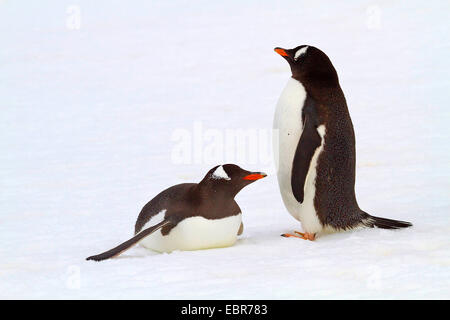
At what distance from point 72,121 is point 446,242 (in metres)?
4.79

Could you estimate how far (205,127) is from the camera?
746cm

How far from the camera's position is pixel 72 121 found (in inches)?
312

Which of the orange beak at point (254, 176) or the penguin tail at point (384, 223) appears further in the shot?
the penguin tail at point (384, 223)

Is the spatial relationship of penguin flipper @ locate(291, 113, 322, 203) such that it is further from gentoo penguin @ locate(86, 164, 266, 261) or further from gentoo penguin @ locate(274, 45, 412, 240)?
gentoo penguin @ locate(86, 164, 266, 261)

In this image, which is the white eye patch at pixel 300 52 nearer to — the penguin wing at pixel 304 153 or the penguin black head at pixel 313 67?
the penguin black head at pixel 313 67

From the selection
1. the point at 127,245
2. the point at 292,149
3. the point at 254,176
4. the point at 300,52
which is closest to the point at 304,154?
the point at 292,149

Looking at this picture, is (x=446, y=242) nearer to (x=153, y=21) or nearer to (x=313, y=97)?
(x=313, y=97)

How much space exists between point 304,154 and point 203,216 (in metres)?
0.56

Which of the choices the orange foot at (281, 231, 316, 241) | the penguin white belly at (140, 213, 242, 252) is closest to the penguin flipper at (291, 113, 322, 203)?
the orange foot at (281, 231, 316, 241)

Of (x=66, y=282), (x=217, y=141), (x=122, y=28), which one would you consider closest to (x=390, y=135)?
(x=217, y=141)

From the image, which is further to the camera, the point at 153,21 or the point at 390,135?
the point at 153,21

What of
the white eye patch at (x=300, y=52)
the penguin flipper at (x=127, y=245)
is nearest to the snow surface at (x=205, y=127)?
the penguin flipper at (x=127, y=245)

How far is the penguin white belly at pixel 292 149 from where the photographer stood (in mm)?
4039

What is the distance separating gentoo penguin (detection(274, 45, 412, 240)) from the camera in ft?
13.1
